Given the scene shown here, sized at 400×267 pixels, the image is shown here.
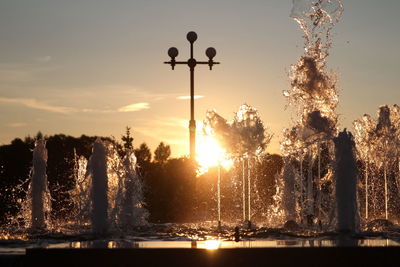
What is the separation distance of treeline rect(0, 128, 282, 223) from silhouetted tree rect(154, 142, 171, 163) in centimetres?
36

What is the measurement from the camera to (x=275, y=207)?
98.8 feet

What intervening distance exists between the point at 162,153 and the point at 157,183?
24.3 meters

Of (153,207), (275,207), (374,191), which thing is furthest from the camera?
(153,207)

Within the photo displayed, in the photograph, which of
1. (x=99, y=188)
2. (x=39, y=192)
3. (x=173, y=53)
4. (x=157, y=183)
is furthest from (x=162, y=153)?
(x=99, y=188)

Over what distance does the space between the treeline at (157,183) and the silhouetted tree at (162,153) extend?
14.1 inches

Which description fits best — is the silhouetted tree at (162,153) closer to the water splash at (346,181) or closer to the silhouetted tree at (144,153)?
the silhouetted tree at (144,153)

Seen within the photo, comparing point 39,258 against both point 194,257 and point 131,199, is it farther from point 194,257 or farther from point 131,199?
point 131,199

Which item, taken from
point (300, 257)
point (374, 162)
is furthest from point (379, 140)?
point (300, 257)

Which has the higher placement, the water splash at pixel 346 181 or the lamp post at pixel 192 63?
the lamp post at pixel 192 63

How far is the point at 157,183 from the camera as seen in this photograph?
52406 millimetres

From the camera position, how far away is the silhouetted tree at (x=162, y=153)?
76062mm

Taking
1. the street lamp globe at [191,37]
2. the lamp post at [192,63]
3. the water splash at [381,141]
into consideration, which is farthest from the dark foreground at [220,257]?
the street lamp globe at [191,37]

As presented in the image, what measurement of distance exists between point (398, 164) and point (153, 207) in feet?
62.1

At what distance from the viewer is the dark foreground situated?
13797 millimetres
